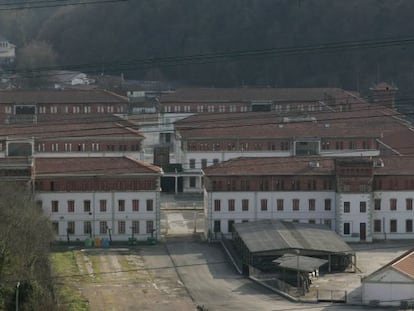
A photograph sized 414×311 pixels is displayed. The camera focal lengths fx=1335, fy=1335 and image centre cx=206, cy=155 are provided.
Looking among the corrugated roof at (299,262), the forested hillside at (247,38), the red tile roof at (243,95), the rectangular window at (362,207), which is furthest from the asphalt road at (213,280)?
the forested hillside at (247,38)

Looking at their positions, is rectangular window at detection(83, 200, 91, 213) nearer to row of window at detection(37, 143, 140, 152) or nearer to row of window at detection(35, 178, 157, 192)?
row of window at detection(35, 178, 157, 192)

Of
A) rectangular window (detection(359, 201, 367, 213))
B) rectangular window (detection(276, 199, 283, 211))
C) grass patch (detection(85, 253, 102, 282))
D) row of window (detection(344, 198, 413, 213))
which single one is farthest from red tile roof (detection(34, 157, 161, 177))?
rectangular window (detection(359, 201, 367, 213))

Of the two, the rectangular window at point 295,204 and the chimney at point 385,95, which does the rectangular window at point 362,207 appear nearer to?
the rectangular window at point 295,204

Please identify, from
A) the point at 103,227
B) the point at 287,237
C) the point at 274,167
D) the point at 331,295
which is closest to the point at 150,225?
the point at 103,227

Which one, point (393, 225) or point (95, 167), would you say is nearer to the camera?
point (95, 167)

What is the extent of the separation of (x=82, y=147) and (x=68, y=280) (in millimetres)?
Result: 12349

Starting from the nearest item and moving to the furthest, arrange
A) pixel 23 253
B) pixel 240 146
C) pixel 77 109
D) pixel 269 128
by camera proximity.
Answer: pixel 23 253
pixel 240 146
pixel 269 128
pixel 77 109

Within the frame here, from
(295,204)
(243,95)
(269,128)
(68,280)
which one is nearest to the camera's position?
(68,280)

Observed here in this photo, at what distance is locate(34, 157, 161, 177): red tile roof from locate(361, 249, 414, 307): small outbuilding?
748 cm

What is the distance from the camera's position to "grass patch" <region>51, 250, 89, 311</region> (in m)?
21.9

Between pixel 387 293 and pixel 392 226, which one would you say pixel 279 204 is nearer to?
pixel 392 226

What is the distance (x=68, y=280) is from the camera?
2438 centimetres

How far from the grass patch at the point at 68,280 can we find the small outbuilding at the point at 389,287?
476 cm

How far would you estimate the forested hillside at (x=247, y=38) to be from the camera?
196ft
